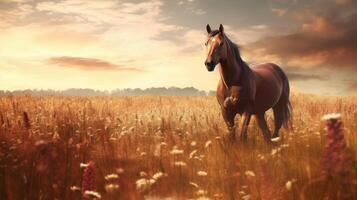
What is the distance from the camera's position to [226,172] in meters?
5.77

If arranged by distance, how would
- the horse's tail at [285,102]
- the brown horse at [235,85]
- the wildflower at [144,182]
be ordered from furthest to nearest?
1. the horse's tail at [285,102]
2. the brown horse at [235,85]
3. the wildflower at [144,182]

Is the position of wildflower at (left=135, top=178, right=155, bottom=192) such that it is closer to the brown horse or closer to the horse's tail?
the brown horse

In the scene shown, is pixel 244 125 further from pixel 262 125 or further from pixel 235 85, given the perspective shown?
pixel 262 125

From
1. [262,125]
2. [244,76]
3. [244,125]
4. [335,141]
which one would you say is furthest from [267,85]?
[335,141]

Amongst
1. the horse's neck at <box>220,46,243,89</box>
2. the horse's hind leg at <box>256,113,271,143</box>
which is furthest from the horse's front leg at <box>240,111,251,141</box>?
the horse's hind leg at <box>256,113,271,143</box>

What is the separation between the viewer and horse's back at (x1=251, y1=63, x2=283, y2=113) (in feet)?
30.4

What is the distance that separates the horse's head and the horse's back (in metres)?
1.71

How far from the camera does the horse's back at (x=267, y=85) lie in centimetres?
926

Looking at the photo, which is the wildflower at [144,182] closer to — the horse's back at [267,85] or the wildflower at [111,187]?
the wildflower at [111,187]

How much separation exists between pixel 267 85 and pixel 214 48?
2467 millimetres

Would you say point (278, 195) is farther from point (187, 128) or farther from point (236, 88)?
point (187, 128)

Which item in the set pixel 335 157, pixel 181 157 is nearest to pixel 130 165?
pixel 181 157

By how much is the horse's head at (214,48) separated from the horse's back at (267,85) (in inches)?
67.2

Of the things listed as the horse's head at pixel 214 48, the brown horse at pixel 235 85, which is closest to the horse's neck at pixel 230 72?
the brown horse at pixel 235 85
